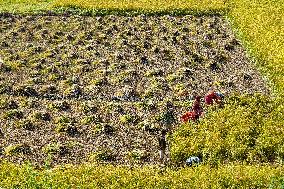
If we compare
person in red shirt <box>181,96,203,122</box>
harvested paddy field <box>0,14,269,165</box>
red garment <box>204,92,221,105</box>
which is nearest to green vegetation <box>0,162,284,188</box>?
harvested paddy field <box>0,14,269,165</box>

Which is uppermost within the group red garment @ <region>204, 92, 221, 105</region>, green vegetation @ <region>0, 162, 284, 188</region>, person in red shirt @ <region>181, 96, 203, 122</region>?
red garment @ <region>204, 92, 221, 105</region>

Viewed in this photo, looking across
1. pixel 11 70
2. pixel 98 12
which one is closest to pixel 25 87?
pixel 11 70

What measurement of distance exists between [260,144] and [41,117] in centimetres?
743

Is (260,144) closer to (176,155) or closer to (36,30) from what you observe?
(176,155)

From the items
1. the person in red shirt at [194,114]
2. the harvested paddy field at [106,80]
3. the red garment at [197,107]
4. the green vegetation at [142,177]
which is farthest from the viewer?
the harvested paddy field at [106,80]

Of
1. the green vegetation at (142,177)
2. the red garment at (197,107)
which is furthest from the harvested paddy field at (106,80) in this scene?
the green vegetation at (142,177)

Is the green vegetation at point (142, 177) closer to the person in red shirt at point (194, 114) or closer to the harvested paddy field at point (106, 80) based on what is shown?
the harvested paddy field at point (106, 80)

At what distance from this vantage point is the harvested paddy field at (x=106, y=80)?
16.5m

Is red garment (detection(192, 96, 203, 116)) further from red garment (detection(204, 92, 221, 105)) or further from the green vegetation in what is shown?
the green vegetation

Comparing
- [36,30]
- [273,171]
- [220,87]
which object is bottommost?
[273,171]

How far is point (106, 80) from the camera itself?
68.7 feet

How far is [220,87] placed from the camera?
2027 centimetres

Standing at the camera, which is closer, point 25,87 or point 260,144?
point 260,144

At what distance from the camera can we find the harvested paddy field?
54.1 feet
